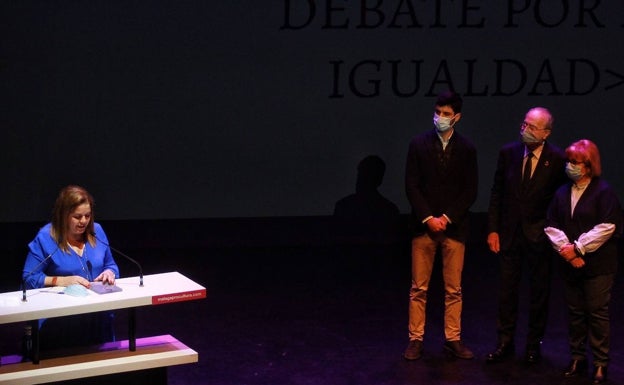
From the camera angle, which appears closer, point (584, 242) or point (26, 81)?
point (584, 242)

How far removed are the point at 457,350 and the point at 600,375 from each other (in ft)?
2.81

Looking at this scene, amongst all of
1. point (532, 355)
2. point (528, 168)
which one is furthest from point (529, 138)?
point (532, 355)

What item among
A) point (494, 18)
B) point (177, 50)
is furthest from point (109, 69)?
point (494, 18)

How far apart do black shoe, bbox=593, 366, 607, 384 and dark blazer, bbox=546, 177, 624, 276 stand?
534mm

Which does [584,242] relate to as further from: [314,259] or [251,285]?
[314,259]

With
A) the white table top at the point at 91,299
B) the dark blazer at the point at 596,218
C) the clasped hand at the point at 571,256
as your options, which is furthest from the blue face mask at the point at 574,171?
the white table top at the point at 91,299

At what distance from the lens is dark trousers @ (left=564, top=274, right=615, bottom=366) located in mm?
5836

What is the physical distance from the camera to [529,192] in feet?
20.1

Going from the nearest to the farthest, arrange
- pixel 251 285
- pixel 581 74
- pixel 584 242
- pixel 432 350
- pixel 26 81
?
1. pixel 584 242
2. pixel 432 350
3. pixel 251 285
4. pixel 26 81
5. pixel 581 74

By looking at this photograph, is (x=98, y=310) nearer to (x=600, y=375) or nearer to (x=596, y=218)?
(x=596, y=218)

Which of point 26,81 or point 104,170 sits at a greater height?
point 26,81

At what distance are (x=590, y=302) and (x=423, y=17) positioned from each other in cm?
435

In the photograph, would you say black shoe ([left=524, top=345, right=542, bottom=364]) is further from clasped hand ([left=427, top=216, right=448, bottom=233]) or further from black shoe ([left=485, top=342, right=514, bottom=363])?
clasped hand ([left=427, top=216, right=448, bottom=233])

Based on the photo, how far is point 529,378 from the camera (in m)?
6.00
